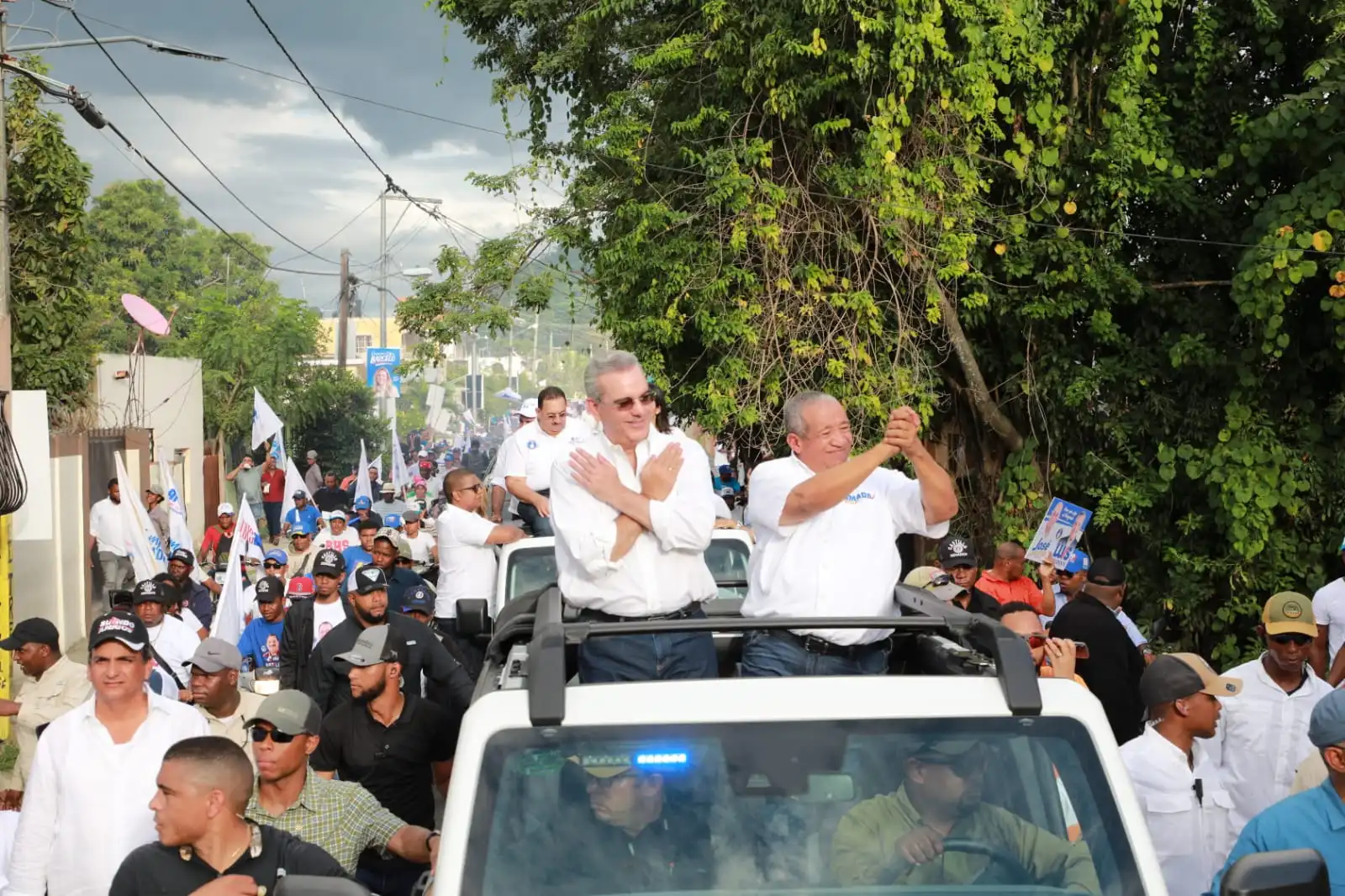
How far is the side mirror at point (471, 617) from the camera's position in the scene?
23.3ft

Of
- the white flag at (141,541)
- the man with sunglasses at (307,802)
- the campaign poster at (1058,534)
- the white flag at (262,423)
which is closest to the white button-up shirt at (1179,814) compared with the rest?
the man with sunglasses at (307,802)

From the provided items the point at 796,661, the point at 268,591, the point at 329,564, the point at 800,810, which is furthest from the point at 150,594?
the point at 800,810

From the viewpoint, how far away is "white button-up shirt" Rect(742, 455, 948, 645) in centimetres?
488

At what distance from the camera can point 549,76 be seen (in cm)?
2075

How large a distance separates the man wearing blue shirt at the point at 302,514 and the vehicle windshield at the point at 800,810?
1941cm

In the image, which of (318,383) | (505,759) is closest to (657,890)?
(505,759)

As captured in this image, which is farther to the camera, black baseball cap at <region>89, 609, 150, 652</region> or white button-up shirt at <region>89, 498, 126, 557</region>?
white button-up shirt at <region>89, 498, 126, 557</region>

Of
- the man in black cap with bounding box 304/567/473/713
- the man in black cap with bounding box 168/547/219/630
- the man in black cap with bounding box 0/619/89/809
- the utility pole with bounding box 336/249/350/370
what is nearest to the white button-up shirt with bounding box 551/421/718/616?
the man in black cap with bounding box 304/567/473/713

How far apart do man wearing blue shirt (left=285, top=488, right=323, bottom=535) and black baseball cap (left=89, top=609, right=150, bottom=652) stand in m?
16.8

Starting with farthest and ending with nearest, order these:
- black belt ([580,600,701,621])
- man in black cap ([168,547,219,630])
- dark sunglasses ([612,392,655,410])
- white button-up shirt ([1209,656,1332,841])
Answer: man in black cap ([168,547,219,630]) → white button-up shirt ([1209,656,1332,841]) → dark sunglasses ([612,392,655,410]) → black belt ([580,600,701,621])

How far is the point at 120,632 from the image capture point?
5520 millimetres

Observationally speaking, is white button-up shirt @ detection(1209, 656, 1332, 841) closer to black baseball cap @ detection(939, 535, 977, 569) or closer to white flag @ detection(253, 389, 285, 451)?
black baseball cap @ detection(939, 535, 977, 569)

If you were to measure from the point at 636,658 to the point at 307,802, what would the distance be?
165 cm

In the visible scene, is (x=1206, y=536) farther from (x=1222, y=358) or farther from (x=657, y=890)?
(x=657, y=890)
